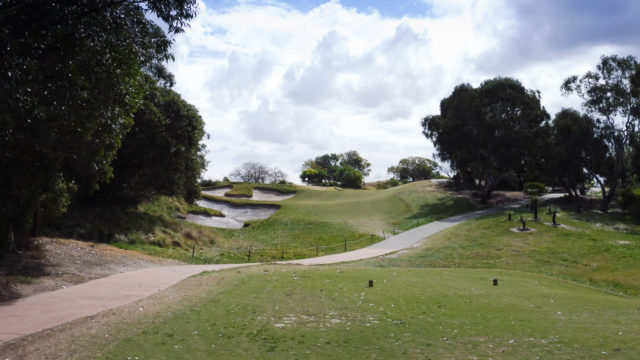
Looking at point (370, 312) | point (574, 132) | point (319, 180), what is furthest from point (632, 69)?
point (319, 180)

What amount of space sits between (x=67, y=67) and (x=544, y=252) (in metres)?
27.1

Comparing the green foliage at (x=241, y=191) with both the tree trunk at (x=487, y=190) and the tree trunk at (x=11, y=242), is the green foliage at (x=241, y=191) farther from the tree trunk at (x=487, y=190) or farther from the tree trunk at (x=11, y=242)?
the tree trunk at (x=11, y=242)

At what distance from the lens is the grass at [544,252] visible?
75.4 feet

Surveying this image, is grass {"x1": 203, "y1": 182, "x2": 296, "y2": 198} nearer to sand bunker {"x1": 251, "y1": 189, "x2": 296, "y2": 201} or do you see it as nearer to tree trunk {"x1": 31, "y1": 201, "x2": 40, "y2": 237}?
sand bunker {"x1": 251, "y1": 189, "x2": 296, "y2": 201}

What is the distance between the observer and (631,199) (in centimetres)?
4584

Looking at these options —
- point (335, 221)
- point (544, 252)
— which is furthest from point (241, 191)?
point (544, 252)

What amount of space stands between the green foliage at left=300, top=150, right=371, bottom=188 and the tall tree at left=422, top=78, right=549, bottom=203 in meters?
47.0

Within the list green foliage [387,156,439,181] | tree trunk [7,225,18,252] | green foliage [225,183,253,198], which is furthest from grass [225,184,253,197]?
green foliage [387,156,439,181]

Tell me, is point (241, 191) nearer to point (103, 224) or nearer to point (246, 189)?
point (246, 189)

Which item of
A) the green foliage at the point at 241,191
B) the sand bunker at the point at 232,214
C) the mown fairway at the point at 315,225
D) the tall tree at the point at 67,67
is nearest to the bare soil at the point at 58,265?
the tall tree at the point at 67,67

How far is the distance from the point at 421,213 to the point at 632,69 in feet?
85.9

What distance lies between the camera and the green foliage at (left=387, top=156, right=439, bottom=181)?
124 m

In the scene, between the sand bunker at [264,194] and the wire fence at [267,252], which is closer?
the wire fence at [267,252]

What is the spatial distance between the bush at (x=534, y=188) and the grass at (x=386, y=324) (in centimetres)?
5653
